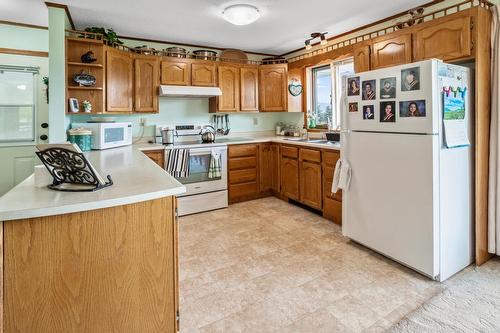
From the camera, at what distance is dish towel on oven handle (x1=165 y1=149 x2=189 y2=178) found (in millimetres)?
3660

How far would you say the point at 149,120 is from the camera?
4129mm

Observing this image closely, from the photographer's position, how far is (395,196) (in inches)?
92.5

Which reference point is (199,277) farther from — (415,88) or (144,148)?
(415,88)

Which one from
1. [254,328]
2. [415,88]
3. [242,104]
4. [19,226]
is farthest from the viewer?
[242,104]

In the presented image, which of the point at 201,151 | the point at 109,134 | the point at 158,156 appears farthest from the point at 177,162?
the point at 109,134

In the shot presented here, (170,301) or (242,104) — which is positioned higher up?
(242,104)

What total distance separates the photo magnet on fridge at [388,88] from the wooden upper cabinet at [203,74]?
247 centimetres

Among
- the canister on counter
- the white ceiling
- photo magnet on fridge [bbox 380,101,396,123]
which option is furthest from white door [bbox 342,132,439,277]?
the canister on counter

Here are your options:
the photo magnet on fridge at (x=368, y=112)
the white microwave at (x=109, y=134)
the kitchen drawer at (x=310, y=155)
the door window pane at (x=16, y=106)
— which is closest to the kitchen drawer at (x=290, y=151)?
the kitchen drawer at (x=310, y=155)

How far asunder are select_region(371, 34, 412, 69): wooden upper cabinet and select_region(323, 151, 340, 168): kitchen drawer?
1.00 m

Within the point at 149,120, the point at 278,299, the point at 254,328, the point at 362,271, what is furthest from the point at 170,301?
the point at 149,120

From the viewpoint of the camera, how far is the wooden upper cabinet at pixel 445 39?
2279mm

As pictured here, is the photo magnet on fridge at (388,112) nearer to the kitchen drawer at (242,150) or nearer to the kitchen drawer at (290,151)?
the kitchen drawer at (290,151)

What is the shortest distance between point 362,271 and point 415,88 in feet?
4.77
